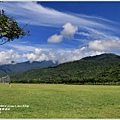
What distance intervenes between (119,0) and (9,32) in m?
4.92

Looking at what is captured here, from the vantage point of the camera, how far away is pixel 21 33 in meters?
12.2

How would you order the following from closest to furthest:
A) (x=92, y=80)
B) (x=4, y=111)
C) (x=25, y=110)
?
(x=4, y=111), (x=25, y=110), (x=92, y=80)

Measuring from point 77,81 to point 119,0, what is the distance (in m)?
108

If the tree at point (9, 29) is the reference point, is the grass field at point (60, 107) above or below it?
below

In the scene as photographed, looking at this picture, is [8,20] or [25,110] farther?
[25,110]

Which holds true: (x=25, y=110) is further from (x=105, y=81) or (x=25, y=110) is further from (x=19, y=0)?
(x=105, y=81)

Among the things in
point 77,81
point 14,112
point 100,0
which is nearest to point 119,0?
point 100,0

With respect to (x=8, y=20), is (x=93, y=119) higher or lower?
lower

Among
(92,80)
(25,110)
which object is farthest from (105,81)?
(25,110)

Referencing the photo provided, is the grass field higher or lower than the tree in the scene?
lower

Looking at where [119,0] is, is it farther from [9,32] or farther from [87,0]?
[9,32]

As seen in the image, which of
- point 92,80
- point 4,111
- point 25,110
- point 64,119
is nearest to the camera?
point 64,119

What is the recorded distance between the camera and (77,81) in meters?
118

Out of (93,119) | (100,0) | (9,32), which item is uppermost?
(100,0)
